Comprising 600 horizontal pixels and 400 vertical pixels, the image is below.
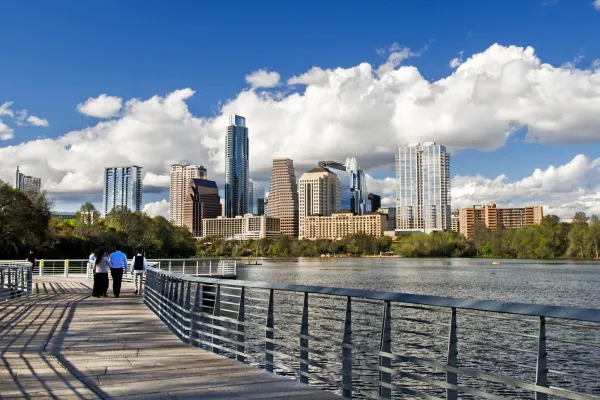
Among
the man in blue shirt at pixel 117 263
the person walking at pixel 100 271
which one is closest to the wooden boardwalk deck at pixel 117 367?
the person walking at pixel 100 271

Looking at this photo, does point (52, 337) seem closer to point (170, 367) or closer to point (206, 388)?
point (170, 367)

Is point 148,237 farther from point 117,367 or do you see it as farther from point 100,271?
point 117,367

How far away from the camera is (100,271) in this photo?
24078 mm

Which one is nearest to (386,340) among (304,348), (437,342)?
(304,348)

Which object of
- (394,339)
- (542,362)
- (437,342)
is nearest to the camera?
(542,362)

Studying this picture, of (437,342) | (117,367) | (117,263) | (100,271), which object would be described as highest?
(117,263)

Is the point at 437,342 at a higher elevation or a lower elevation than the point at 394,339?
lower

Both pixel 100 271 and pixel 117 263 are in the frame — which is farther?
pixel 117 263

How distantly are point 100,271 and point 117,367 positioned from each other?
15.8 meters

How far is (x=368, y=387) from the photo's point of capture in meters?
17.2

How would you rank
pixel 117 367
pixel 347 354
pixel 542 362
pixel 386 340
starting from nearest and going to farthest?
pixel 542 362 < pixel 386 340 < pixel 347 354 < pixel 117 367

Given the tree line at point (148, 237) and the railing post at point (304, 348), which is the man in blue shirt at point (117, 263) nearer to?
the tree line at point (148, 237)

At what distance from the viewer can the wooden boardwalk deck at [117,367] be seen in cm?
721

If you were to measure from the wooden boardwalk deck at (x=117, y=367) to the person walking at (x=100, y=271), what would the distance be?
734 centimetres
